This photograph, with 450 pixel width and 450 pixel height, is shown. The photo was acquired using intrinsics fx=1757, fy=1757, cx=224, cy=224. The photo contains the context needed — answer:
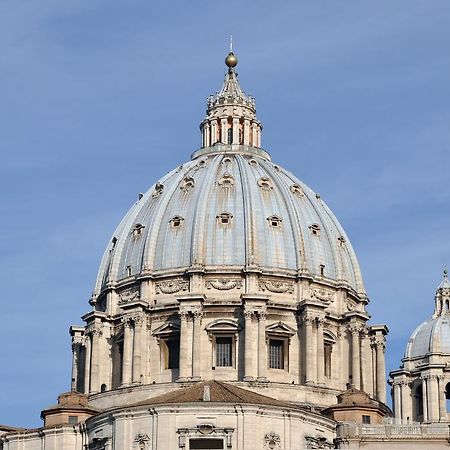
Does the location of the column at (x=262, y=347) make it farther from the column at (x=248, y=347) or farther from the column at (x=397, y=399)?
the column at (x=397, y=399)

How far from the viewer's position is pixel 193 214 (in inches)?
5123

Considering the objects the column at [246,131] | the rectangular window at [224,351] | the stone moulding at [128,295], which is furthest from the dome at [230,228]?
the rectangular window at [224,351]

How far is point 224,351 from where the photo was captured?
122 meters

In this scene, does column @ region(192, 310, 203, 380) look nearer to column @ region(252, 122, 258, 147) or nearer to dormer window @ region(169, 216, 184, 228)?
dormer window @ region(169, 216, 184, 228)

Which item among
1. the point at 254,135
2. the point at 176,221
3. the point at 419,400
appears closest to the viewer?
the point at 176,221

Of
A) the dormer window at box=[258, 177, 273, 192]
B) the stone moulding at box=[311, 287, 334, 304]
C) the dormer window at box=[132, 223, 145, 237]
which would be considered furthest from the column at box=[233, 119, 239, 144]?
the stone moulding at box=[311, 287, 334, 304]

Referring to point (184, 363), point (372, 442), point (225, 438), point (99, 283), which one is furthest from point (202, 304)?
point (372, 442)

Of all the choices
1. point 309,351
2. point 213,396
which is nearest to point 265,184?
point 309,351

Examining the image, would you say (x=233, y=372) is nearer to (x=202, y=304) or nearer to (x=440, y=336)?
(x=202, y=304)

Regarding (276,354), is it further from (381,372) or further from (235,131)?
(235,131)

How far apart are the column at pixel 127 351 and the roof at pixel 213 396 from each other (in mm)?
13140

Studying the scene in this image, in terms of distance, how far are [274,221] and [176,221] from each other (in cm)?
727

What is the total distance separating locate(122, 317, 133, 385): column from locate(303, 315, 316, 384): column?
12.4 m

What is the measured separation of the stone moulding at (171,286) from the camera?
125m
